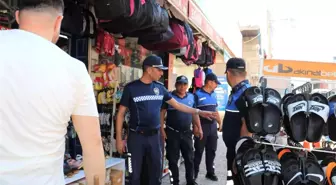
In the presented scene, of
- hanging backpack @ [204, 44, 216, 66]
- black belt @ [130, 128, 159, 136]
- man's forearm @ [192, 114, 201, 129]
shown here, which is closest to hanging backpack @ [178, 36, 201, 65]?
hanging backpack @ [204, 44, 216, 66]

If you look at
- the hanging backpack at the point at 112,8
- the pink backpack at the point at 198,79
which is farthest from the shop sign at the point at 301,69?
the pink backpack at the point at 198,79

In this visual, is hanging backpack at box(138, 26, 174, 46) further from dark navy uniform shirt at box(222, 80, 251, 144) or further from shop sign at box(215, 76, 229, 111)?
shop sign at box(215, 76, 229, 111)

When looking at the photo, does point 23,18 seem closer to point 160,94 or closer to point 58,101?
point 58,101

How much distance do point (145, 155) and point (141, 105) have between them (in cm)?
57

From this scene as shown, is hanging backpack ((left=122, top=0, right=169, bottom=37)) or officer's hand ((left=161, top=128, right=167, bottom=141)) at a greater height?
hanging backpack ((left=122, top=0, right=169, bottom=37))

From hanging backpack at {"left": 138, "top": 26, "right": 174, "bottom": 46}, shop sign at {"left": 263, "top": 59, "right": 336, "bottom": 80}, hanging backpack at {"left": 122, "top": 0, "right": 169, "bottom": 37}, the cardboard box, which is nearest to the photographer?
hanging backpack at {"left": 122, "top": 0, "right": 169, "bottom": 37}

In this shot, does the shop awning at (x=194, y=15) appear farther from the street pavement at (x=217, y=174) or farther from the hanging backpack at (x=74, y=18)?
the street pavement at (x=217, y=174)

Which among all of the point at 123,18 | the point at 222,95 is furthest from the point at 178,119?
the point at 222,95

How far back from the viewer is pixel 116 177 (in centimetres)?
344

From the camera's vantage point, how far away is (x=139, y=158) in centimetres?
331

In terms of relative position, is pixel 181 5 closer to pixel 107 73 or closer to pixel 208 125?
pixel 107 73

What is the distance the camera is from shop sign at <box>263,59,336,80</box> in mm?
2934

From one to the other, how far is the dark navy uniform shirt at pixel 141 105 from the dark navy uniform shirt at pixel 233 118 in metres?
0.85

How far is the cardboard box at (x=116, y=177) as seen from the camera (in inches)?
135
